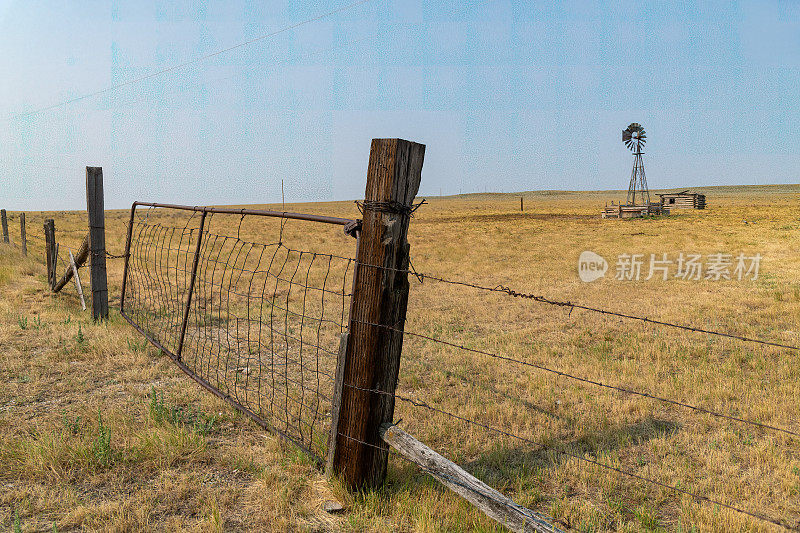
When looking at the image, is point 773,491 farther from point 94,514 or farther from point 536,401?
point 94,514

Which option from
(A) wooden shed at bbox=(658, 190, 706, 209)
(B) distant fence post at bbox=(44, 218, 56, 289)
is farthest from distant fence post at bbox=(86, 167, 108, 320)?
(A) wooden shed at bbox=(658, 190, 706, 209)

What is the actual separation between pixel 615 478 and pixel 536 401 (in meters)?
1.64

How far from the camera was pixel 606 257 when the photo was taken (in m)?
18.6

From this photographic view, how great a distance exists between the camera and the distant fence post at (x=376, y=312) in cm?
331

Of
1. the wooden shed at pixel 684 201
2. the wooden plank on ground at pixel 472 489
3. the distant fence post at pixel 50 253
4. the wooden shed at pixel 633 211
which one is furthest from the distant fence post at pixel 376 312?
the wooden shed at pixel 684 201

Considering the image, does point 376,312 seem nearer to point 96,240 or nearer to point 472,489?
point 472,489

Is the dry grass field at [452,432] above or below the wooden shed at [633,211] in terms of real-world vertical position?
below

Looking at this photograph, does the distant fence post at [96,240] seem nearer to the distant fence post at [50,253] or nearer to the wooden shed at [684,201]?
the distant fence post at [50,253]

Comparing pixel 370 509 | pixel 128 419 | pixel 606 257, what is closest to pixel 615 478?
pixel 370 509

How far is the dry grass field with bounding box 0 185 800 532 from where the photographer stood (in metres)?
3.49

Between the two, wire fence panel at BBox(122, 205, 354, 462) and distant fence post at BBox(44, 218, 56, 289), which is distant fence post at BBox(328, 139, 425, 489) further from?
distant fence post at BBox(44, 218, 56, 289)

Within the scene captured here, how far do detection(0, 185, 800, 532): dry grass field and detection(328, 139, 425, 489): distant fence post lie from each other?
0.39 m

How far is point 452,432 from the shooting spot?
4.91 metres

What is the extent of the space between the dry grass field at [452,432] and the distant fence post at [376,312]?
39cm
